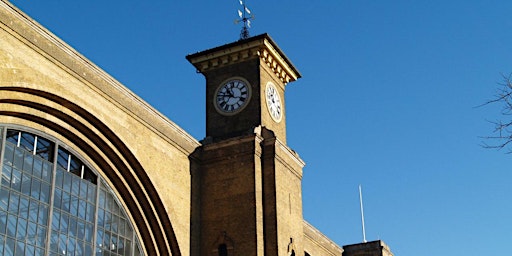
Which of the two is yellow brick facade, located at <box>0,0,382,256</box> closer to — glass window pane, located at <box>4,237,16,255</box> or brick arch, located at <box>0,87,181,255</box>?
brick arch, located at <box>0,87,181,255</box>

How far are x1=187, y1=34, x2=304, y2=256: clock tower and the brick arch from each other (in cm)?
185

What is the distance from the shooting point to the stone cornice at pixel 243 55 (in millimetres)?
28297

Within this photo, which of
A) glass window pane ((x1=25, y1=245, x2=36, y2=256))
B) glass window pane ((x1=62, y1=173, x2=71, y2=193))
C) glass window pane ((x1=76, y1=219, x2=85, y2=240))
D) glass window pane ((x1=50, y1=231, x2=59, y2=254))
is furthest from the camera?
glass window pane ((x1=76, y1=219, x2=85, y2=240))

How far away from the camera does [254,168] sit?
82.3 feet

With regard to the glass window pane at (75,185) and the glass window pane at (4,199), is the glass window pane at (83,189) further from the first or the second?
the glass window pane at (4,199)

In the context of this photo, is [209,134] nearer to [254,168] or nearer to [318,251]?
[254,168]

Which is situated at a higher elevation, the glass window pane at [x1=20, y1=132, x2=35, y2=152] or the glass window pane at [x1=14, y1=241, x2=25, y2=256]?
the glass window pane at [x1=20, y1=132, x2=35, y2=152]

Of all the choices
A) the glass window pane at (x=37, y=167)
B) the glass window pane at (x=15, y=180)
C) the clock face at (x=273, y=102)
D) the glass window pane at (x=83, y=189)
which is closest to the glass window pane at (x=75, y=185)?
the glass window pane at (x=83, y=189)

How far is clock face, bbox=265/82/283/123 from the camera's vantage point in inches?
1128

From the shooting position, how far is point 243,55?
28.7m

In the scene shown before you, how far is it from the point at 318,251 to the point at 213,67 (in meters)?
10.4

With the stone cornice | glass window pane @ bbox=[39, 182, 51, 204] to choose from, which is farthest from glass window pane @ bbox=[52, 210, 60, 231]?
the stone cornice

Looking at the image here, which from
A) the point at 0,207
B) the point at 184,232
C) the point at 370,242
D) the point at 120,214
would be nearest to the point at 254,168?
the point at 184,232

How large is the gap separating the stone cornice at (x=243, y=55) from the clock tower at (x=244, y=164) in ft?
0.13
